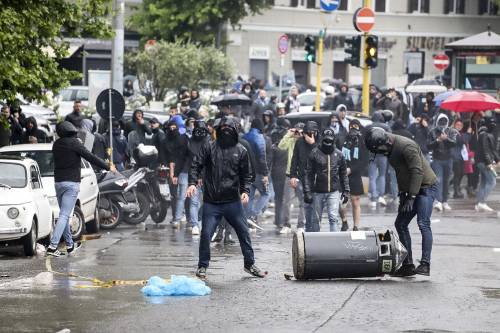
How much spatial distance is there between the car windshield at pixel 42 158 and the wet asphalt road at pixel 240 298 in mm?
2281

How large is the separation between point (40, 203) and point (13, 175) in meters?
0.52

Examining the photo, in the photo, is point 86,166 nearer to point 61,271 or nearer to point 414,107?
point 61,271

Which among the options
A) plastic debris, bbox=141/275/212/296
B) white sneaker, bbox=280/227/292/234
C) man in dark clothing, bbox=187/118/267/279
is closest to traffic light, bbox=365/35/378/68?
white sneaker, bbox=280/227/292/234

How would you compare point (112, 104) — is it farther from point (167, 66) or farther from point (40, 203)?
point (167, 66)

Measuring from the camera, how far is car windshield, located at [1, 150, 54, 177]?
2167 centimetres

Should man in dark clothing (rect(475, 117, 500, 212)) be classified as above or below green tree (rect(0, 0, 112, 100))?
below

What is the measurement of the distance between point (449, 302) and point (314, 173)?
647 centimetres

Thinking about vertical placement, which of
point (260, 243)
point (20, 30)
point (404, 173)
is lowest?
point (260, 243)

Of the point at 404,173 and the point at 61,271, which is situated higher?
the point at 404,173

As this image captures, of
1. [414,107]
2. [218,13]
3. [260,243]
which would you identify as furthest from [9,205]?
[218,13]

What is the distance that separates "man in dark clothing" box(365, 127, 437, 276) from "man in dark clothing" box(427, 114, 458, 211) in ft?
36.6

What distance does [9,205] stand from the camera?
18406mm

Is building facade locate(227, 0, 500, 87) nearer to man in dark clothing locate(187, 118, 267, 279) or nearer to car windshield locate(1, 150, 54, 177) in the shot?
car windshield locate(1, 150, 54, 177)

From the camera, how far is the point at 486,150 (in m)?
27.2
